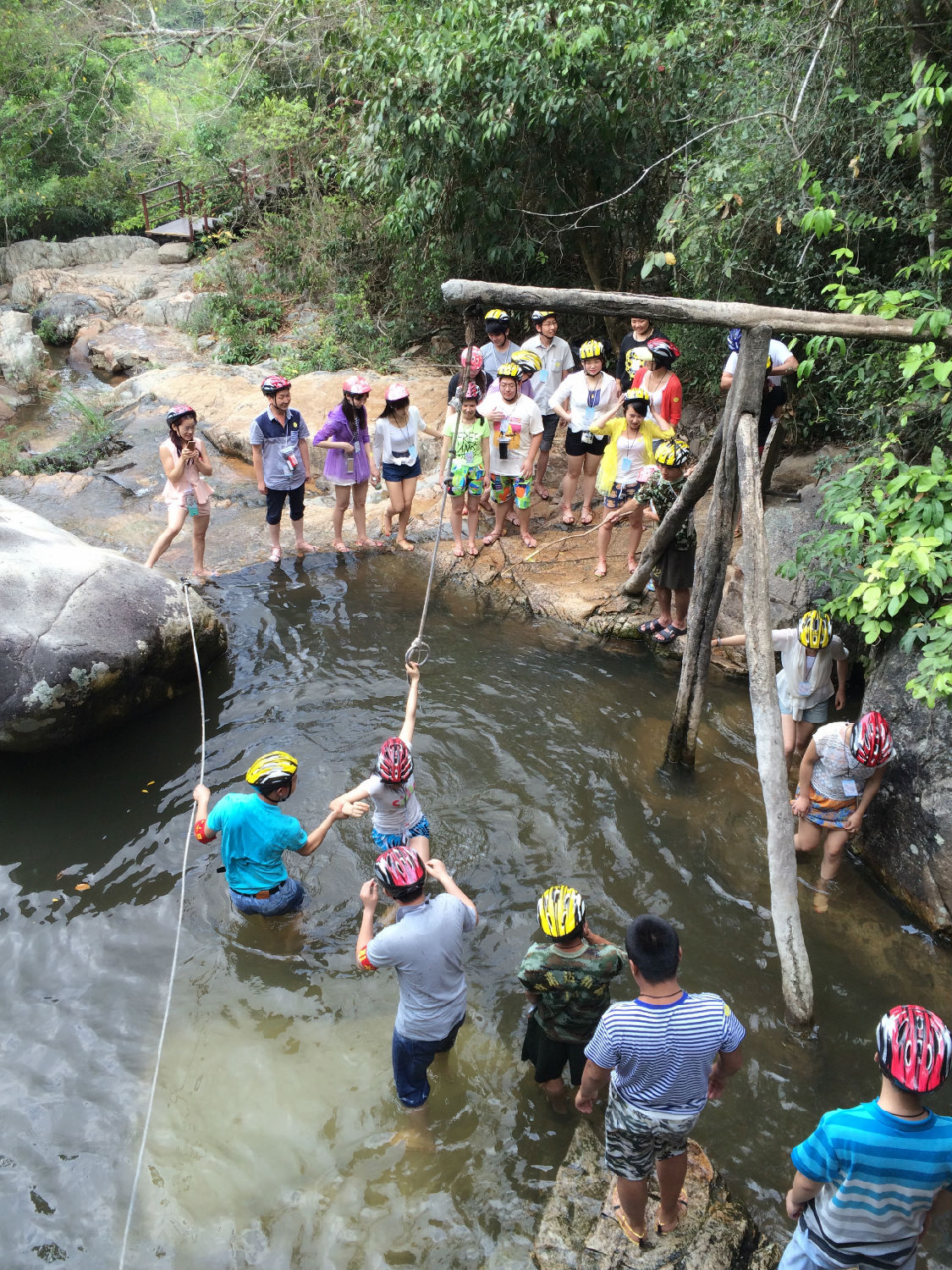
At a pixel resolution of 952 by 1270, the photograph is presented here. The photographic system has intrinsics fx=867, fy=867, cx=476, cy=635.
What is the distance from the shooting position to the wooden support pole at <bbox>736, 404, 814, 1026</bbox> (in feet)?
14.6

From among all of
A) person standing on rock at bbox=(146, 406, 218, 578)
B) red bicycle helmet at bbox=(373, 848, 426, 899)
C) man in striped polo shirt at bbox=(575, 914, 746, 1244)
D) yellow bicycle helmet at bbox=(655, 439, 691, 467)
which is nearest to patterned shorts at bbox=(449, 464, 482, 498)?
yellow bicycle helmet at bbox=(655, 439, 691, 467)

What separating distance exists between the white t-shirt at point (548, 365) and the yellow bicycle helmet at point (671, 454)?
7.48 ft

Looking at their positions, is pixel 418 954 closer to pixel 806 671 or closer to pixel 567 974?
pixel 567 974

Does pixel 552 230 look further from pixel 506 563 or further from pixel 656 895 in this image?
pixel 656 895

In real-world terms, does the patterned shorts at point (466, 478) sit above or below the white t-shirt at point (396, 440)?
below

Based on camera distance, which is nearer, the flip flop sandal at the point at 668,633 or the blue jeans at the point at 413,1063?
the blue jeans at the point at 413,1063

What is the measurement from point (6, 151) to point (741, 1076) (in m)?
25.7

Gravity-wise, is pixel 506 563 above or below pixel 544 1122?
above

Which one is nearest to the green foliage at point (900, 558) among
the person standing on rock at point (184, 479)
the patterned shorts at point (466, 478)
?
the patterned shorts at point (466, 478)

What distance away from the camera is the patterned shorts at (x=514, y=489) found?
8.52 meters

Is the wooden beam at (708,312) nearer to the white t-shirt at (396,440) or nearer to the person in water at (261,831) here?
the person in water at (261,831)

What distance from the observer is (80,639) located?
6.42 metres

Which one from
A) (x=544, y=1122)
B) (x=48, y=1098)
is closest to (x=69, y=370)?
(x=48, y=1098)

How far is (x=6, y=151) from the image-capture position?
2147cm
